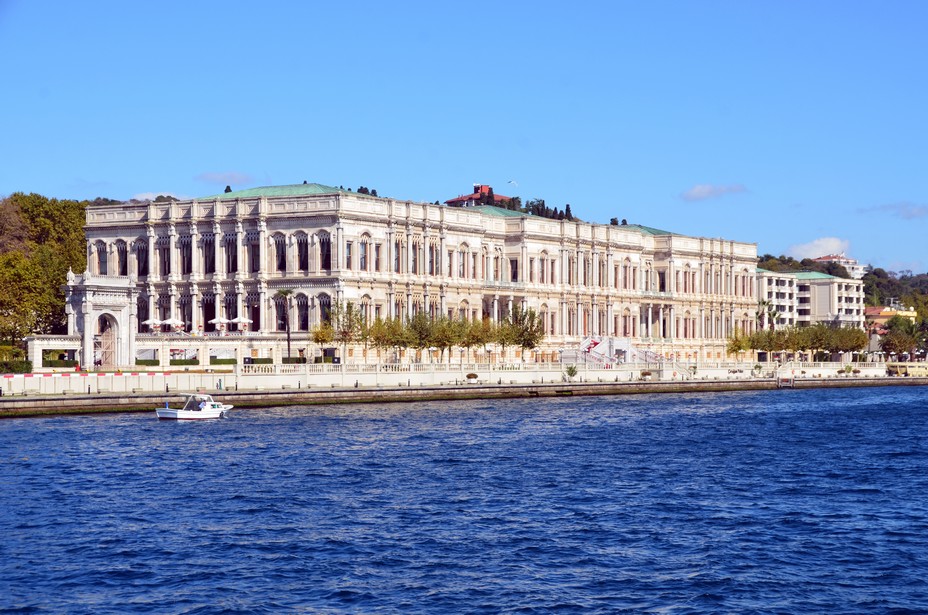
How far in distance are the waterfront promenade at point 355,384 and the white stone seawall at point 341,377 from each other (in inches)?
2.4

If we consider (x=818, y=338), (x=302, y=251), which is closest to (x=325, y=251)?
(x=302, y=251)

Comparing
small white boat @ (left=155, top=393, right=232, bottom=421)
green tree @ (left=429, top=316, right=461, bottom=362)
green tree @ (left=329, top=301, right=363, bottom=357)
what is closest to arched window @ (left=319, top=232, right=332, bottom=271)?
green tree @ (left=329, top=301, right=363, bottom=357)

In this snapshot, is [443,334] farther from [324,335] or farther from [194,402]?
[194,402]

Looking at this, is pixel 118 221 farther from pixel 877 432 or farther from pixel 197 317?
pixel 877 432

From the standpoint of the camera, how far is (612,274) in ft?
475

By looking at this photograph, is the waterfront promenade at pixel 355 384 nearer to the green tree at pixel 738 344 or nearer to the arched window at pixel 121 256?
the green tree at pixel 738 344

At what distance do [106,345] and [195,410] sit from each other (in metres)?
22.3

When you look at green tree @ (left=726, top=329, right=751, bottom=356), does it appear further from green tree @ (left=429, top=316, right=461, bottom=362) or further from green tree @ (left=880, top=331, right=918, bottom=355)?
green tree @ (left=429, top=316, right=461, bottom=362)

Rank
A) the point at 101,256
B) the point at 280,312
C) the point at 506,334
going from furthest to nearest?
the point at 101,256
the point at 506,334
the point at 280,312

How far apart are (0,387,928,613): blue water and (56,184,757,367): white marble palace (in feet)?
126

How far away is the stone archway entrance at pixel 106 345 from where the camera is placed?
9300 cm

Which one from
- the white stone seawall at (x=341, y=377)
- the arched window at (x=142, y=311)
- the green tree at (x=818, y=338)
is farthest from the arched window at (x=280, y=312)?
the green tree at (x=818, y=338)

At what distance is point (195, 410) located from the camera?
73625 millimetres

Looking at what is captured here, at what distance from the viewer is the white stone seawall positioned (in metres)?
75.9
